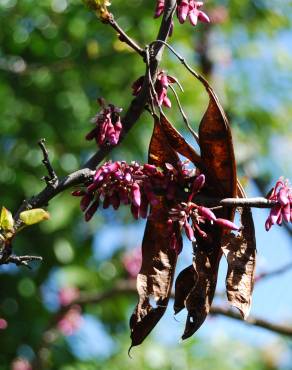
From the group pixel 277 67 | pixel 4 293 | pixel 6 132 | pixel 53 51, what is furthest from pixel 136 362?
pixel 277 67

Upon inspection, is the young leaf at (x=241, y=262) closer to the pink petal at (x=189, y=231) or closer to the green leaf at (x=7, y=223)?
the pink petal at (x=189, y=231)

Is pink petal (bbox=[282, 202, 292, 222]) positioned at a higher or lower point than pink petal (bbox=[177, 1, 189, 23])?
lower

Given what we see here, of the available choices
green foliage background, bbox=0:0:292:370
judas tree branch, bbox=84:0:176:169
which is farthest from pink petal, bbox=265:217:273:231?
green foliage background, bbox=0:0:292:370

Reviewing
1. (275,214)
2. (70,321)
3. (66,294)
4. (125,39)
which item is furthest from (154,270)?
(66,294)

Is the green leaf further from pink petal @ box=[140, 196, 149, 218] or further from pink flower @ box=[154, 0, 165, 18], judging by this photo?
pink flower @ box=[154, 0, 165, 18]

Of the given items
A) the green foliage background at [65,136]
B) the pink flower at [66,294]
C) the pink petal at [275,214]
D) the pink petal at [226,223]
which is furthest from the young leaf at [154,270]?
the pink flower at [66,294]

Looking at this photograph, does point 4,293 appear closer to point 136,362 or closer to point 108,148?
point 136,362

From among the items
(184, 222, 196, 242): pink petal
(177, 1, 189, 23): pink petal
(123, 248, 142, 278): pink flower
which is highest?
(177, 1, 189, 23): pink petal
